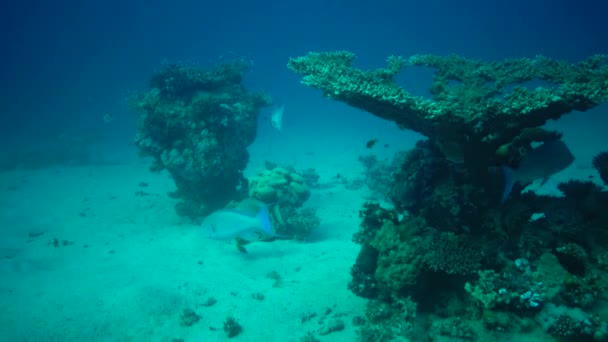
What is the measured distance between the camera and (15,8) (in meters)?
78.1

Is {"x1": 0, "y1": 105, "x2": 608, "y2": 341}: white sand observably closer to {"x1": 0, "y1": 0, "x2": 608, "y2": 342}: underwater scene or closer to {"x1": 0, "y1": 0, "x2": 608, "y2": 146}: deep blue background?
{"x1": 0, "y1": 0, "x2": 608, "y2": 342}: underwater scene

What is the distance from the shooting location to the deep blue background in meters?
47.9

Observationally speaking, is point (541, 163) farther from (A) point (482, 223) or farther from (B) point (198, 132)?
(B) point (198, 132)

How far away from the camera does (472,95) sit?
556 centimetres

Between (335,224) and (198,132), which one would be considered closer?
(335,224)

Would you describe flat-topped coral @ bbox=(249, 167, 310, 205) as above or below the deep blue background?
below

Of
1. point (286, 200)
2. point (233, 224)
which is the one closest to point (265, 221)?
point (233, 224)

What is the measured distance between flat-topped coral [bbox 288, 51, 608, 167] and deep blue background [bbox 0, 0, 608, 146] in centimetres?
2754

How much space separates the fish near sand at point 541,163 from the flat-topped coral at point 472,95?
1.24ft

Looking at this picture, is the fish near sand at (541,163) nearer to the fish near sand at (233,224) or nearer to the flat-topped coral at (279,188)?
the fish near sand at (233,224)

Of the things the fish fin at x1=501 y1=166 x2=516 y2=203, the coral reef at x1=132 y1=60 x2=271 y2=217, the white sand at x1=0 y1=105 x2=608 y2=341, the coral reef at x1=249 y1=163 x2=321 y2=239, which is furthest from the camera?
the coral reef at x1=132 y1=60 x2=271 y2=217

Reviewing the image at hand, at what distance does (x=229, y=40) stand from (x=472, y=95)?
105809mm

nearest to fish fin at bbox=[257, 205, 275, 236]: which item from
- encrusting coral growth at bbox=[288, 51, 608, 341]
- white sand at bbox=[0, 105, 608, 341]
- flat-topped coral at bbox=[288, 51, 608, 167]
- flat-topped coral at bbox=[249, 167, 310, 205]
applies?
white sand at bbox=[0, 105, 608, 341]

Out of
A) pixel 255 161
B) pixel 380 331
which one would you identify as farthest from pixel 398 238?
pixel 255 161
